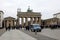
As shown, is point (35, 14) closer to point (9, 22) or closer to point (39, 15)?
point (39, 15)

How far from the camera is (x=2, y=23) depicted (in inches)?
6201

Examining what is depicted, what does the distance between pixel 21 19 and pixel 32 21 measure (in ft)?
32.4

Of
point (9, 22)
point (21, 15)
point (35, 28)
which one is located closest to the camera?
point (35, 28)

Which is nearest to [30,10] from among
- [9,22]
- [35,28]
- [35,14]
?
[35,14]

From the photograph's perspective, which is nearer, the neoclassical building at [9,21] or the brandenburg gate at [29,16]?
the brandenburg gate at [29,16]

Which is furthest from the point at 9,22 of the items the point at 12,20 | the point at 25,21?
the point at 25,21

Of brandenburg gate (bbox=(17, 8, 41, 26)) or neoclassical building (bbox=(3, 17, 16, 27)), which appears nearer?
brandenburg gate (bbox=(17, 8, 41, 26))

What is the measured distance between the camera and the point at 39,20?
14638cm

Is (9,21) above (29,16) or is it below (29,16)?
below

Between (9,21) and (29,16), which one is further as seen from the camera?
(9,21)

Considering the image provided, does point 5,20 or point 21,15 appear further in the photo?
point 5,20

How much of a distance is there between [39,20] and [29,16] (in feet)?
25.2

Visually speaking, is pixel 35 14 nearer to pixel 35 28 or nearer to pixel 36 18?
pixel 36 18

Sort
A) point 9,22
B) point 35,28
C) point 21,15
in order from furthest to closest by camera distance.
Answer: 1. point 9,22
2. point 21,15
3. point 35,28
